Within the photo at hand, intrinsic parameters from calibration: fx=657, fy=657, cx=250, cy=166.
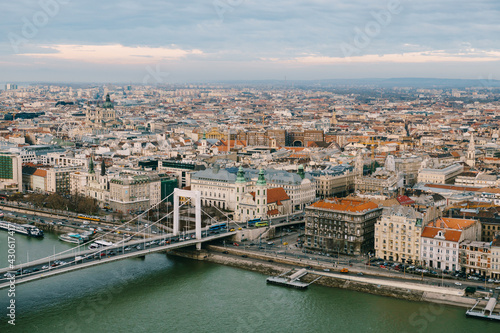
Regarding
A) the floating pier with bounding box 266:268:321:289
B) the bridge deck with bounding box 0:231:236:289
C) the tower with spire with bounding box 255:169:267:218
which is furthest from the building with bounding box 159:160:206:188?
the floating pier with bounding box 266:268:321:289

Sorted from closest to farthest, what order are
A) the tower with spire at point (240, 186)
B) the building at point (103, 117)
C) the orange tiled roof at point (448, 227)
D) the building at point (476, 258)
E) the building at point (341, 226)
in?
the building at point (476, 258) → the orange tiled roof at point (448, 227) → the building at point (341, 226) → the tower with spire at point (240, 186) → the building at point (103, 117)

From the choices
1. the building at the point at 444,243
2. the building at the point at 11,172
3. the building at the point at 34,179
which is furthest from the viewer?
the building at the point at 11,172

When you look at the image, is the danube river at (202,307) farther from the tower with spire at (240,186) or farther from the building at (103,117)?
the building at (103,117)

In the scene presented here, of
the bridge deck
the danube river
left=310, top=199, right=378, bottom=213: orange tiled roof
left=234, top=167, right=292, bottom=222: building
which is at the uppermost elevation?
left=310, top=199, right=378, bottom=213: orange tiled roof

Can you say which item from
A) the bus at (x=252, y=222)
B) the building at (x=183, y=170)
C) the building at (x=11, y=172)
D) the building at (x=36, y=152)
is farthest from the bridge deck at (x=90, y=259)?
the building at (x=36, y=152)

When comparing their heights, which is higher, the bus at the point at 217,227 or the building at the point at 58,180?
the building at the point at 58,180

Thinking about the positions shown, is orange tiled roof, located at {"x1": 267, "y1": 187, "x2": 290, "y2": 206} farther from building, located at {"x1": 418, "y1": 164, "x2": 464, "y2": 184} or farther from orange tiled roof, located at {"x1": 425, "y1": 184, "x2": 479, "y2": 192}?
building, located at {"x1": 418, "y1": 164, "x2": 464, "y2": 184}

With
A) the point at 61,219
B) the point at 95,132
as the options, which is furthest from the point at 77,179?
the point at 95,132
